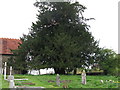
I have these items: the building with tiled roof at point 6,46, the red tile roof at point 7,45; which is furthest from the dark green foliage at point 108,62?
the red tile roof at point 7,45

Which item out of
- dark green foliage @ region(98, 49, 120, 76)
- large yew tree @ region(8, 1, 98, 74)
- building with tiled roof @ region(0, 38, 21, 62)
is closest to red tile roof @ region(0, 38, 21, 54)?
building with tiled roof @ region(0, 38, 21, 62)

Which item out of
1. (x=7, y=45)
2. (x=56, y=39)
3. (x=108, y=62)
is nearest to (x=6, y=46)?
(x=7, y=45)

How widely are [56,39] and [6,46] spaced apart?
19.4 meters

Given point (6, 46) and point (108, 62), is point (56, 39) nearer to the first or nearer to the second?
point (108, 62)

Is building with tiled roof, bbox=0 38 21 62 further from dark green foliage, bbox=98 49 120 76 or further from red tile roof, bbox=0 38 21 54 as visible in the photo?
dark green foliage, bbox=98 49 120 76

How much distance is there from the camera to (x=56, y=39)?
27.4 metres

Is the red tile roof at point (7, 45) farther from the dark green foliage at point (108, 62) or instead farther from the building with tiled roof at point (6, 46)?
the dark green foliage at point (108, 62)

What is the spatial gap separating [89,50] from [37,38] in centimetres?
711

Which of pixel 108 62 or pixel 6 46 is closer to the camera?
pixel 108 62

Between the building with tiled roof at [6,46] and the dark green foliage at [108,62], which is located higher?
the building with tiled roof at [6,46]

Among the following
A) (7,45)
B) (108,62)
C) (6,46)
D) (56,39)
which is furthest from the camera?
(7,45)

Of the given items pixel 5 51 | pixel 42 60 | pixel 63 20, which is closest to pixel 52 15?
pixel 63 20

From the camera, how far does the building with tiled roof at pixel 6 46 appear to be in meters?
42.2

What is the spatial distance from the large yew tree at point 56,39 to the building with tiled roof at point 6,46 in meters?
10.7
